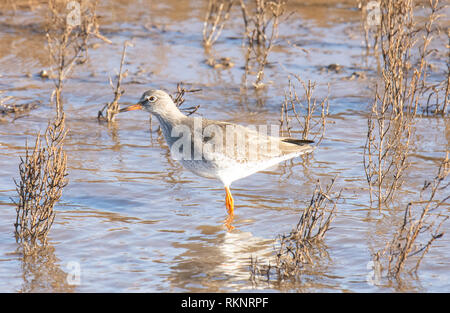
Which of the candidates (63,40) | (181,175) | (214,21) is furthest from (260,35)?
(181,175)

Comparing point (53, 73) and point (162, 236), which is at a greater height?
point (53, 73)

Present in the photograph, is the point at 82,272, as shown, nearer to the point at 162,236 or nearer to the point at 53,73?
the point at 162,236

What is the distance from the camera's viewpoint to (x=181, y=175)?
27.2 ft

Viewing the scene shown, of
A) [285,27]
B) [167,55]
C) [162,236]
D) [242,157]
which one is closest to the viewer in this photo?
[162,236]

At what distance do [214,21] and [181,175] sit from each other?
604 cm

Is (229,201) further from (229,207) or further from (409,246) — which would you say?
(409,246)

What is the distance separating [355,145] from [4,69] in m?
6.00

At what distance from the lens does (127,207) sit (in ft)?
24.1

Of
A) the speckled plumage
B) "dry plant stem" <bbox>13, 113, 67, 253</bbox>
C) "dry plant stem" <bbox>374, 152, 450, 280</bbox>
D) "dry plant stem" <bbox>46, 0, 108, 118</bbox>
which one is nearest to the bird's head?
the speckled plumage

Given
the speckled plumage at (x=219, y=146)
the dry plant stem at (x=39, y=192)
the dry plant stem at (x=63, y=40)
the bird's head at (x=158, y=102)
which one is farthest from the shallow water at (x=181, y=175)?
the bird's head at (x=158, y=102)

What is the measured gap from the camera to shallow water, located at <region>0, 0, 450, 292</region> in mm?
5930

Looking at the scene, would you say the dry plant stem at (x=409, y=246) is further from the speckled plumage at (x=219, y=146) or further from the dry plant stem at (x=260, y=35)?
the dry plant stem at (x=260, y=35)

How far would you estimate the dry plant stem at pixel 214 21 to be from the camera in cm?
1270

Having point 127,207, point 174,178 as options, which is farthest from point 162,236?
point 174,178
